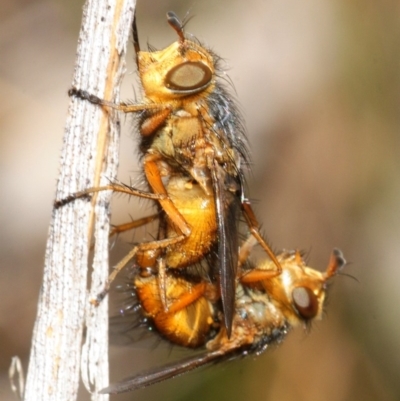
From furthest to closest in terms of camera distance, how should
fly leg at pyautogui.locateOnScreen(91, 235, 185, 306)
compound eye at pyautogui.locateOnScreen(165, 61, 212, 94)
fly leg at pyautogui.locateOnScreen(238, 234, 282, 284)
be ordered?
1. fly leg at pyautogui.locateOnScreen(238, 234, 282, 284)
2. fly leg at pyautogui.locateOnScreen(91, 235, 185, 306)
3. compound eye at pyautogui.locateOnScreen(165, 61, 212, 94)

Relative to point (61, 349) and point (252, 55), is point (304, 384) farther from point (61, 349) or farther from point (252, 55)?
point (61, 349)

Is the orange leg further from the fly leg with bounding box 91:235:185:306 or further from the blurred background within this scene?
the blurred background

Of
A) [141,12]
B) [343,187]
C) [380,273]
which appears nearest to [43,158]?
[141,12]

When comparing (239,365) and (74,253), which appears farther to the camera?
(239,365)

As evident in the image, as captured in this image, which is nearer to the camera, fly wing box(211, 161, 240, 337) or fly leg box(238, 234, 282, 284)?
fly wing box(211, 161, 240, 337)

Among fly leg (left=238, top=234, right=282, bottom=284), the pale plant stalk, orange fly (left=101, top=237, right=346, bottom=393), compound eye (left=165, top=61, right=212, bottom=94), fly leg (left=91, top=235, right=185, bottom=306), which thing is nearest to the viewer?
the pale plant stalk

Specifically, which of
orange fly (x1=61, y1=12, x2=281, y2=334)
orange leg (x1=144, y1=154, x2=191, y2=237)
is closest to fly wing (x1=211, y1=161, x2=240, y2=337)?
orange fly (x1=61, y1=12, x2=281, y2=334)

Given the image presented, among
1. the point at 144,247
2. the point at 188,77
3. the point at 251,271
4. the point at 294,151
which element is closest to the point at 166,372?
the point at 144,247
